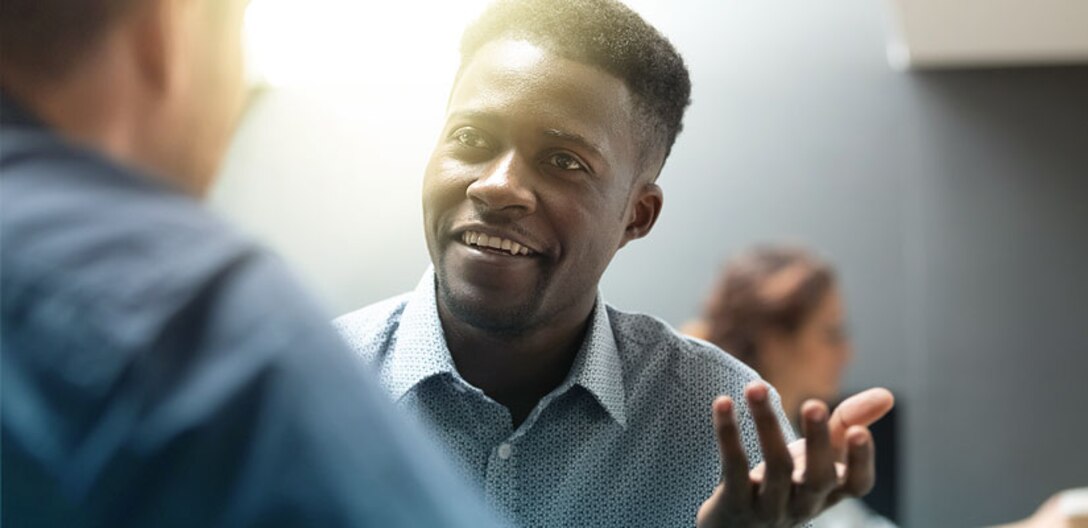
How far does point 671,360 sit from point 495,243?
0.08 meters

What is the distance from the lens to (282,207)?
46 cm

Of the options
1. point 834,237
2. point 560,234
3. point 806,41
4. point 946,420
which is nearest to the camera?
point 560,234

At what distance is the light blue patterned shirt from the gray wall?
31 mm

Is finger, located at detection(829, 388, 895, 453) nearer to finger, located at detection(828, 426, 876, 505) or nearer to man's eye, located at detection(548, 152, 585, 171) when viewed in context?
finger, located at detection(828, 426, 876, 505)

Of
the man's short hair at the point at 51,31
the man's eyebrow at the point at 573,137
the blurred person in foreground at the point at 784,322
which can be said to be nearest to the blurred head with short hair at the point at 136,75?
the man's short hair at the point at 51,31

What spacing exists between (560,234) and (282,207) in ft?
0.38

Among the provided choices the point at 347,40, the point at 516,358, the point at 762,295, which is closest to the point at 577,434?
the point at 516,358

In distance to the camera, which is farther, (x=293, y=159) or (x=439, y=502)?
(x=293, y=159)

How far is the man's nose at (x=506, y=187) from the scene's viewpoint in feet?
1.28

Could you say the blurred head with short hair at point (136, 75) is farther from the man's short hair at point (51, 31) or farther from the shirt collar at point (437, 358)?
the shirt collar at point (437, 358)

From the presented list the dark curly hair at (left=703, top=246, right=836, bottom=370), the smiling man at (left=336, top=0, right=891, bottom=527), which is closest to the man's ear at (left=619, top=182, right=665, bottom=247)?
the smiling man at (left=336, top=0, right=891, bottom=527)

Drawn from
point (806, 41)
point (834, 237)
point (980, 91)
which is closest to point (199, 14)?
point (806, 41)

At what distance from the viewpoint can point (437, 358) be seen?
0.41 metres

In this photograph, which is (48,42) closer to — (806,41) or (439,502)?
(439,502)
